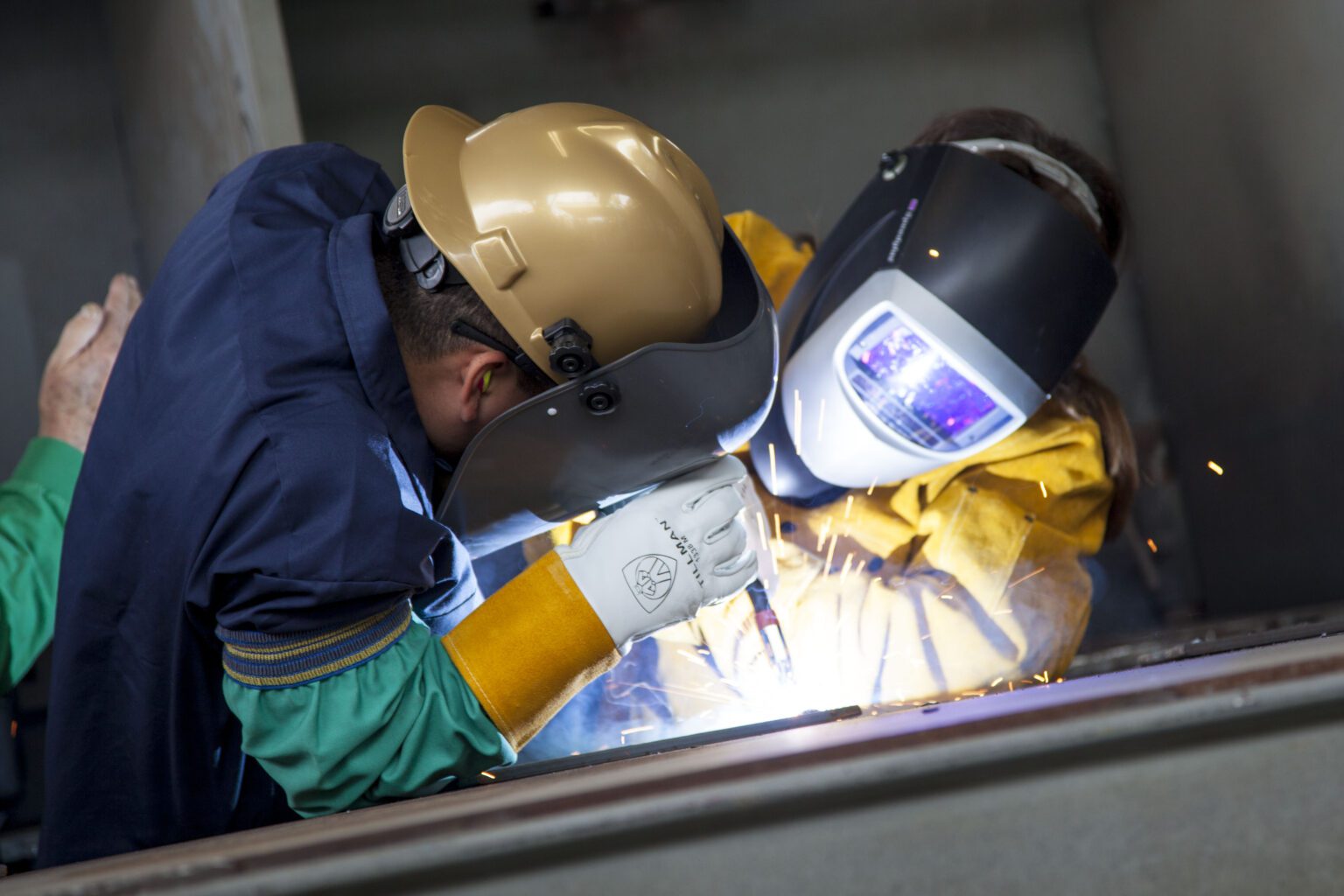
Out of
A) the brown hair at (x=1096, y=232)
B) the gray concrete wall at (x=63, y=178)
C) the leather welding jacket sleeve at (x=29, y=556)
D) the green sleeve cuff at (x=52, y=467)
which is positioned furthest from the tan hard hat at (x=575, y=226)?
the gray concrete wall at (x=63, y=178)

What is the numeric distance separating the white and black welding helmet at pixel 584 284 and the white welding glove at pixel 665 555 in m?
0.05

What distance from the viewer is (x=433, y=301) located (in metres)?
1.22

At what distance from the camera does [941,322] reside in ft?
4.84

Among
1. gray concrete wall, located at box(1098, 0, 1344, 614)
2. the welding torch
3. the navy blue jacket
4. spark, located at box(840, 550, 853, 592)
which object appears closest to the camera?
the navy blue jacket

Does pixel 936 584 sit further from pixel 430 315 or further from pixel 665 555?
pixel 430 315

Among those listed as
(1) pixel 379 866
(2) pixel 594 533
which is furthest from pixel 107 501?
(1) pixel 379 866

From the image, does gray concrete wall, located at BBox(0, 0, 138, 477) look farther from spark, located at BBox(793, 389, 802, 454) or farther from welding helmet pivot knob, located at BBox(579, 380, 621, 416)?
welding helmet pivot knob, located at BBox(579, 380, 621, 416)

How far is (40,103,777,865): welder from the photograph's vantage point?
1071 mm

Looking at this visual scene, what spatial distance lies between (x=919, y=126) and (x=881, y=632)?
156 centimetres

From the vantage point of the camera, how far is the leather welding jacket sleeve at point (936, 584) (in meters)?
1.65

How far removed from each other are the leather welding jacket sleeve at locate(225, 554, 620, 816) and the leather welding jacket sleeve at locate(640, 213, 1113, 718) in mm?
480

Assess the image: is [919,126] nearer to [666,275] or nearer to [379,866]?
[666,275]

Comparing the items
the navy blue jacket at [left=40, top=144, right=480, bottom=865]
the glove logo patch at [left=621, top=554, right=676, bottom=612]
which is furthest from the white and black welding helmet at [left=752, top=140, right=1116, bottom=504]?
the navy blue jacket at [left=40, top=144, right=480, bottom=865]

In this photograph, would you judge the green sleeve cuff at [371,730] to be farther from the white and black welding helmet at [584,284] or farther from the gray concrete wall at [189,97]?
the gray concrete wall at [189,97]
